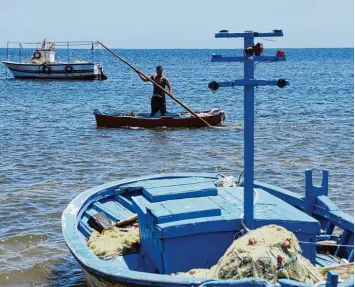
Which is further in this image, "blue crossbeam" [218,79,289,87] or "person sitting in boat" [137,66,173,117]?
"person sitting in boat" [137,66,173,117]

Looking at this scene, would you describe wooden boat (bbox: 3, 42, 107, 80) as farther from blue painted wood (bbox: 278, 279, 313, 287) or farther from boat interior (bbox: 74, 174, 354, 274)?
blue painted wood (bbox: 278, 279, 313, 287)

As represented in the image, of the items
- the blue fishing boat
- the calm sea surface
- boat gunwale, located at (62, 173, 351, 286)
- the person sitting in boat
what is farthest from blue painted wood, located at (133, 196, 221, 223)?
the person sitting in boat

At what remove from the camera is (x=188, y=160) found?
18016 mm

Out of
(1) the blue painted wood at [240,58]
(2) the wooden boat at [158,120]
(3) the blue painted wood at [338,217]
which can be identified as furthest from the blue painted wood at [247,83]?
(2) the wooden boat at [158,120]

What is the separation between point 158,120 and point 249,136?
15.4m

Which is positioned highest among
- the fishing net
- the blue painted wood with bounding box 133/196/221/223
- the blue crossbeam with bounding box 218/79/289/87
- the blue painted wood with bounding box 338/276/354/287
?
the blue crossbeam with bounding box 218/79/289/87

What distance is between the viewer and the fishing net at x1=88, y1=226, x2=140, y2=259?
767cm

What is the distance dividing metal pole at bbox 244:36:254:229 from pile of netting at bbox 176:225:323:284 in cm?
59

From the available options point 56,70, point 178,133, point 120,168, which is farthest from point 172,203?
point 56,70

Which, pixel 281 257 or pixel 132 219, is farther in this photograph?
pixel 132 219

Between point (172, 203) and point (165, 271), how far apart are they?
0.74 m

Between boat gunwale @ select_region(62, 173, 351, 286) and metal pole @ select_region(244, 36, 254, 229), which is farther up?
metal pole @ select_region(244, 36, 254, 229)

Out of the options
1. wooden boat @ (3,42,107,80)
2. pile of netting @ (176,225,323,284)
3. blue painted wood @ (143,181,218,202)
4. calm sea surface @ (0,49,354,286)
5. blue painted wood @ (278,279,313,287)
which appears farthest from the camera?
wooden boat @ (3,42,107,80)

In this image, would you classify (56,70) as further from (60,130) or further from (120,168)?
(120,168)
